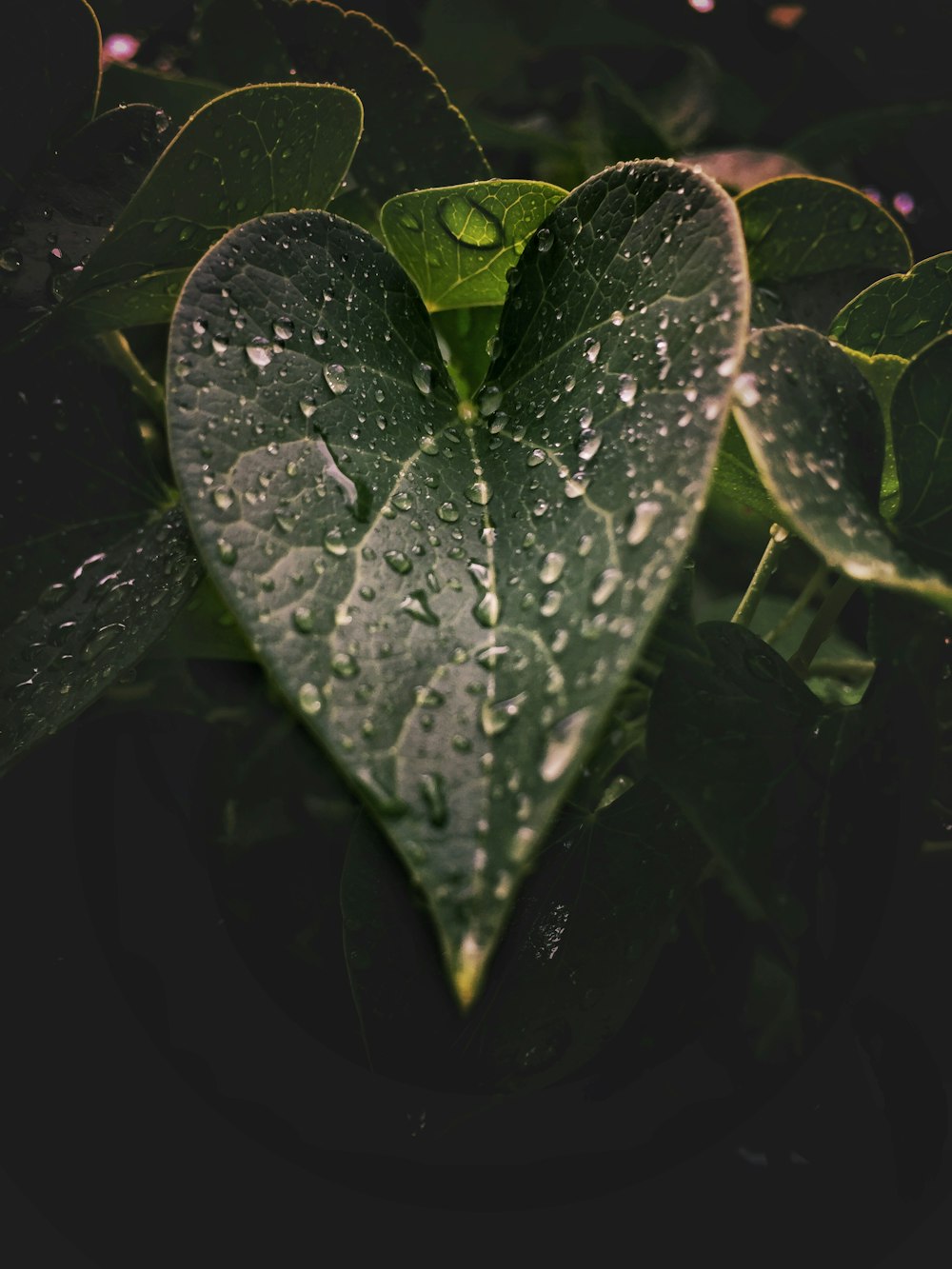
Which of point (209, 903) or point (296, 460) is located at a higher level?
point (296, 460)

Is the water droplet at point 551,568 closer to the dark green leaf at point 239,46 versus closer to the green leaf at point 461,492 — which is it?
the green leaf at point 461,492

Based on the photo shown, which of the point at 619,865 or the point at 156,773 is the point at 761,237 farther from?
the point at 156,773

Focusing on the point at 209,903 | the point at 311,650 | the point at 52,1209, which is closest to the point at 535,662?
the point at 311,650

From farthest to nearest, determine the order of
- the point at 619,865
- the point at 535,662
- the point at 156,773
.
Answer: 1. the point at 156,773
2. the point at 619,865
3. the point at 535,662

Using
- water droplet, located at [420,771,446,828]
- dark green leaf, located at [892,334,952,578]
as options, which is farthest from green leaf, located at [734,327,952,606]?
water droplet, located at [420,771,446,828]

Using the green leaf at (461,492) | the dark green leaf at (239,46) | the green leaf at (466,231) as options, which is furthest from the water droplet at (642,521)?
the dark green leaf at (239,46)

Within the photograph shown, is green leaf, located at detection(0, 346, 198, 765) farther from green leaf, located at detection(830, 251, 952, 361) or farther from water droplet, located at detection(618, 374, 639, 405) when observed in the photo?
green leaf, located at detection(830, 251, 952, 361)

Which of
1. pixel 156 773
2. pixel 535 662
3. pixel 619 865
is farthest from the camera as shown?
pixel 156 773
